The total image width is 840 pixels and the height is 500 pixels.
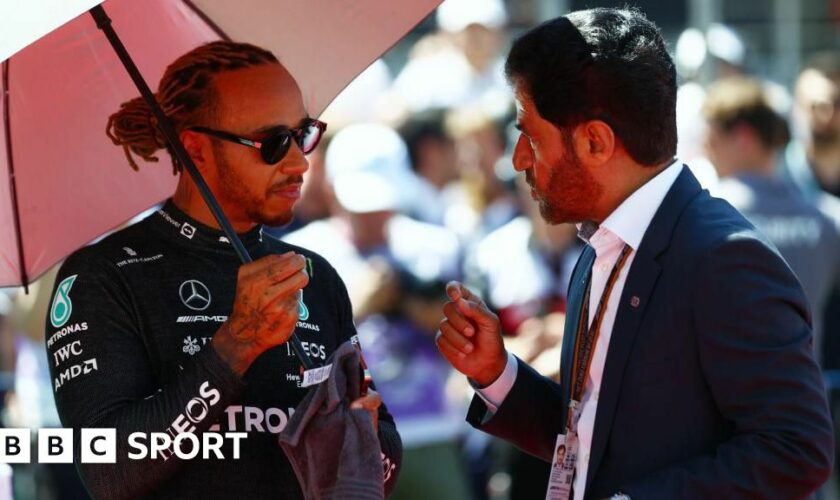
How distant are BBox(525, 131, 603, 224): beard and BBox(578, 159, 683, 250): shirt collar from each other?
8 cm

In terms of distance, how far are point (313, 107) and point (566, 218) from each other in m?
0.85

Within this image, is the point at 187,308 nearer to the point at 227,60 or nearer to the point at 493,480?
the point at 227,60

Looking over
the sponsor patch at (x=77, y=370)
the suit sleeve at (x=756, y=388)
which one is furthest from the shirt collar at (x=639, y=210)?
the sponsor patch at (x=77, y=370)

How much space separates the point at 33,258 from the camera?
418 cm

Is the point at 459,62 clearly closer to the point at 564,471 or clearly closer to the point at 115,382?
the point at 564,471

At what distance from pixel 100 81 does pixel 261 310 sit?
1.09m

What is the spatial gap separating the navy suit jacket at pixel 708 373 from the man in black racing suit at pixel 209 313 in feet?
1.96

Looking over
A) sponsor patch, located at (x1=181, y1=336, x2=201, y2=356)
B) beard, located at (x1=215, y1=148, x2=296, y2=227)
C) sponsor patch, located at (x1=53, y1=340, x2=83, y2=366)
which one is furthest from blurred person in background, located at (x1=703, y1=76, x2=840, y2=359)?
sponsor patch, located at (x1=53, y1=340, x2=83, y2=366)

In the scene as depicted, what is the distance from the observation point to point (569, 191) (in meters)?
3.72

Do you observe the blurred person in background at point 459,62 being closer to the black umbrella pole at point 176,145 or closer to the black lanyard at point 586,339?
the black umbrella pole at point 176,145

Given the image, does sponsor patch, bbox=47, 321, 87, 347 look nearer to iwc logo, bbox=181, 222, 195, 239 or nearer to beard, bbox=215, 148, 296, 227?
iwc logo, bbox=181, 222, 195, 239

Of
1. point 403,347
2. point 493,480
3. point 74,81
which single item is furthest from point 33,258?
point 493,480

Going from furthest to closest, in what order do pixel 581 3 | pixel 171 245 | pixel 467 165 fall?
pixel 581 3 < pixel 467 165 < pixel 171 245

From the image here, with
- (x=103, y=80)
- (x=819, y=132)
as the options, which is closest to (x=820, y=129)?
(x=819, y=132)
